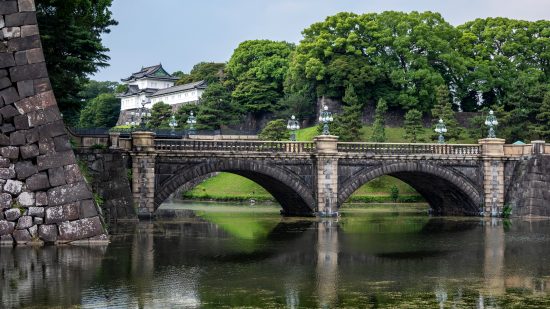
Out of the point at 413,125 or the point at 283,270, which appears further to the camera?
the point at 413,125

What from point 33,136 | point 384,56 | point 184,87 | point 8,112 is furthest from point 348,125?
point 184,87

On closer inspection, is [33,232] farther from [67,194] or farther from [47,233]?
[67,194]

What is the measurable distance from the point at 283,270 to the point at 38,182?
8609 mm

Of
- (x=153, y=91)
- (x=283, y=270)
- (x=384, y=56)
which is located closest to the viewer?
(x=283, y=270)

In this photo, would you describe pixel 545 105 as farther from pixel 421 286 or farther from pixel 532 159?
pixel 421 286

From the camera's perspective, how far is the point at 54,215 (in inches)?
1032

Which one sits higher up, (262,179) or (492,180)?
(262,179)

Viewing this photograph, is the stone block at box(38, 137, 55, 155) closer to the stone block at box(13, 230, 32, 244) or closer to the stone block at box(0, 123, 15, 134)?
the stone block at box(0, 123, 15, 134)

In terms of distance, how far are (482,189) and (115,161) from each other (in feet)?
85.6

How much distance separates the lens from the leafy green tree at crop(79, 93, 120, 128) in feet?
455

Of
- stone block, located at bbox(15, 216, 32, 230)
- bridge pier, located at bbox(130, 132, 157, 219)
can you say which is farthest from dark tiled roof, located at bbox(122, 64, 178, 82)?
stone block, located at bbox(15, 216, 32, 230)

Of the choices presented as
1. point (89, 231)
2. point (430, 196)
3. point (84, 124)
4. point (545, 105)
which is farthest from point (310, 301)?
point (84, 124)

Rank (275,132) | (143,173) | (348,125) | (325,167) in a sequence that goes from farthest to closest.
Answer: (275,132)
(348,125)
(325,167)
(143,173)

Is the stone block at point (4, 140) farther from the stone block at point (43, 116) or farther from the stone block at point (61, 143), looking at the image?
the stone block at point (61, 143)
